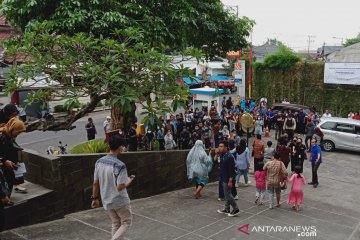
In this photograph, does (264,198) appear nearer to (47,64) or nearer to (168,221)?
(168,221)

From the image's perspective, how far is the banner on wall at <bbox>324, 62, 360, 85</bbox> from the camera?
2498 centimetres

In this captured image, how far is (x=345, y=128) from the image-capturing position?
60.9 ft

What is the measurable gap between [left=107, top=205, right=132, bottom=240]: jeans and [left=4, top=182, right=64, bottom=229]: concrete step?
Answer: 209 centimetres

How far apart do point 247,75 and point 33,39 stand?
24519 millimetres

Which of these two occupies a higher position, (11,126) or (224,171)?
(11,126)

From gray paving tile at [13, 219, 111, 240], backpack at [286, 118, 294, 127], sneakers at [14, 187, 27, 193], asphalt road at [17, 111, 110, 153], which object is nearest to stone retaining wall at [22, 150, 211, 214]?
sneakers at [14, 187, 27, 193]

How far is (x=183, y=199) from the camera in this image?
9766mm

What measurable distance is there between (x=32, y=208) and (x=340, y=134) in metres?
15.3

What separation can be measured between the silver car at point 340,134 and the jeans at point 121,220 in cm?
1523

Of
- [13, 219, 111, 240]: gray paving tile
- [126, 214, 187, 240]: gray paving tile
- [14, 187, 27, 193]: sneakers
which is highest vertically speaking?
[14, 187, 27, 193]: sneakers

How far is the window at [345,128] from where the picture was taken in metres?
18.5

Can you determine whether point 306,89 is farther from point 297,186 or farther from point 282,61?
point 297,186

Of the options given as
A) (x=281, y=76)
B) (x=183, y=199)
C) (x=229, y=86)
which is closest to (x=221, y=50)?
(x=183, y=199)

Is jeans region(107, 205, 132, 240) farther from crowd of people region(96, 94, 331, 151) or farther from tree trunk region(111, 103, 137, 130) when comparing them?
tree trunk region(111, 103, 137, 130)
